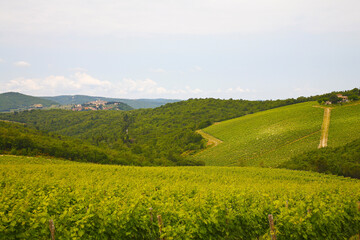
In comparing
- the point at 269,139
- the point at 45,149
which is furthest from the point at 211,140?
the point at 45,149

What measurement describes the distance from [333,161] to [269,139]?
21.8 m

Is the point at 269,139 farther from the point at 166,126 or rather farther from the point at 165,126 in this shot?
the point at 165,126

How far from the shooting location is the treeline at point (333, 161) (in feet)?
147

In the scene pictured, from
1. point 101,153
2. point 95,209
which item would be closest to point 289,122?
point 101,153

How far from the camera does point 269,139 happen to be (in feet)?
224

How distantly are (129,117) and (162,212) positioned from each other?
187807 mm

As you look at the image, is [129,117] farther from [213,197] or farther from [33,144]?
[213,197]

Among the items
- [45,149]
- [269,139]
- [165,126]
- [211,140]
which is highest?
[269,139]

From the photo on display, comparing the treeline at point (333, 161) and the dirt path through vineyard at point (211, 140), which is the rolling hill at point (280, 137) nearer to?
the dirt path through vineyard at point (211, 140)

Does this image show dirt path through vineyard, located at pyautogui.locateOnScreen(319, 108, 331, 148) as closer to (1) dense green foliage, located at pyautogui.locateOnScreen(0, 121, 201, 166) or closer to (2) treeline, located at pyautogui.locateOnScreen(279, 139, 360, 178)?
(2) treeline, located at pyautogui.locateOnScreen(279, 139, 360, 178)

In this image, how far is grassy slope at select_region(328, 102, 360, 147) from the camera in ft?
181

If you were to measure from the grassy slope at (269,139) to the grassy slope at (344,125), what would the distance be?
358 centimetres

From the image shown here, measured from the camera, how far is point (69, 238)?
19.5ft

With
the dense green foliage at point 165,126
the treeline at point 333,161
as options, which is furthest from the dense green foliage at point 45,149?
the treeline at point 333,161
